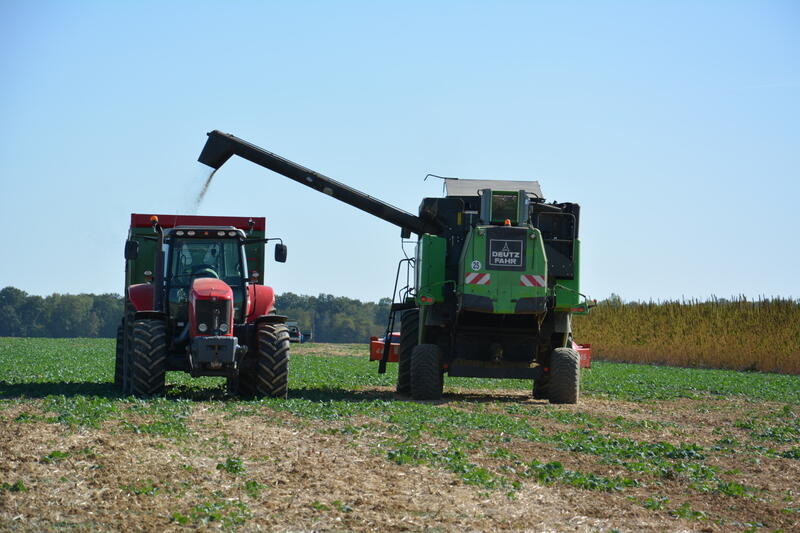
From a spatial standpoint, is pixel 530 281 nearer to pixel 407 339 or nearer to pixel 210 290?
pixel 407 339

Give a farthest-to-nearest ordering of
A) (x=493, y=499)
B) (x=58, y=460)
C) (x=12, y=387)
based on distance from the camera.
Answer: (x=12, y=387)
(x=58, y=460)
(x=493, y=499)

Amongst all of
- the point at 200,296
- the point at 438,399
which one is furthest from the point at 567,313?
the point at 200,296

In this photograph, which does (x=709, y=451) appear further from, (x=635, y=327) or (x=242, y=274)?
A: (x=635, y=327)

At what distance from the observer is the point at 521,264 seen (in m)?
18.3

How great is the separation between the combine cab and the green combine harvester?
302cm

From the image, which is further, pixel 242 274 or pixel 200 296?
pixel 242 274

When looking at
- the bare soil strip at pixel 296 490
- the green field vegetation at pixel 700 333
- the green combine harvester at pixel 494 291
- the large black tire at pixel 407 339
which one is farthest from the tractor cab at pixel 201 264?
the green field vegetation at pixel 700 333

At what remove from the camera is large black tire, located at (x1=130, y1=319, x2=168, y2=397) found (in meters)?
16.7

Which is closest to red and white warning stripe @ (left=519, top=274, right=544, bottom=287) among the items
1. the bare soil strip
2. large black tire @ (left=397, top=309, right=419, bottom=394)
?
Answer: large black tire @ (left=397, top=309, right=419, bottom=394)

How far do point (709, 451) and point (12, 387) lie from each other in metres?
13.5

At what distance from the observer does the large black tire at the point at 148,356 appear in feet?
54.8

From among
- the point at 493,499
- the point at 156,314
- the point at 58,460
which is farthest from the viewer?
the point at 156,314

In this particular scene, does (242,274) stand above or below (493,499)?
above

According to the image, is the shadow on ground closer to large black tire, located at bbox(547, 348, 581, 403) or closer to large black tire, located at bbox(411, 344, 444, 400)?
large black tire, located at bbox(411, 344, 444, 400)
